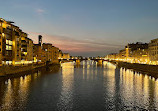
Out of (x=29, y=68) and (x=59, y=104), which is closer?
(x=59, y=104)

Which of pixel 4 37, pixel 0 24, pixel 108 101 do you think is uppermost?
pixel 0 24

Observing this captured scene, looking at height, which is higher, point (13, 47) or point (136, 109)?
point (13, 47)

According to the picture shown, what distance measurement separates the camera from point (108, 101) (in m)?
35.4

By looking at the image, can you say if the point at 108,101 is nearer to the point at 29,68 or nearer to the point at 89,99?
the point at 89,99

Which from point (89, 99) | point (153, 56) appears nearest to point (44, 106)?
point (89, 99)

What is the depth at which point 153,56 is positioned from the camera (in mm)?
127438

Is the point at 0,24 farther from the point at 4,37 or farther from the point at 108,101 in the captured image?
the point at 108,101

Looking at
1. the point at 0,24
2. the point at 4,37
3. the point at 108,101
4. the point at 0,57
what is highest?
the point at 0,24

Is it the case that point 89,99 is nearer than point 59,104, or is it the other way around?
point 59,104

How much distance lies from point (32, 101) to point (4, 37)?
54.8m

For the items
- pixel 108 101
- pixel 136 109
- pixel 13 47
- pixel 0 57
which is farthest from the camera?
pixel 13 47

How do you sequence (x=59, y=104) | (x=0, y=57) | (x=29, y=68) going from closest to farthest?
(x=59, y=104) → (x=0, y=57) → (x=29, y=68)

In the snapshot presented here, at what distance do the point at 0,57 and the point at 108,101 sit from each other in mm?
56168

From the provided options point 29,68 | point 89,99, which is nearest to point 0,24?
point 29,68
